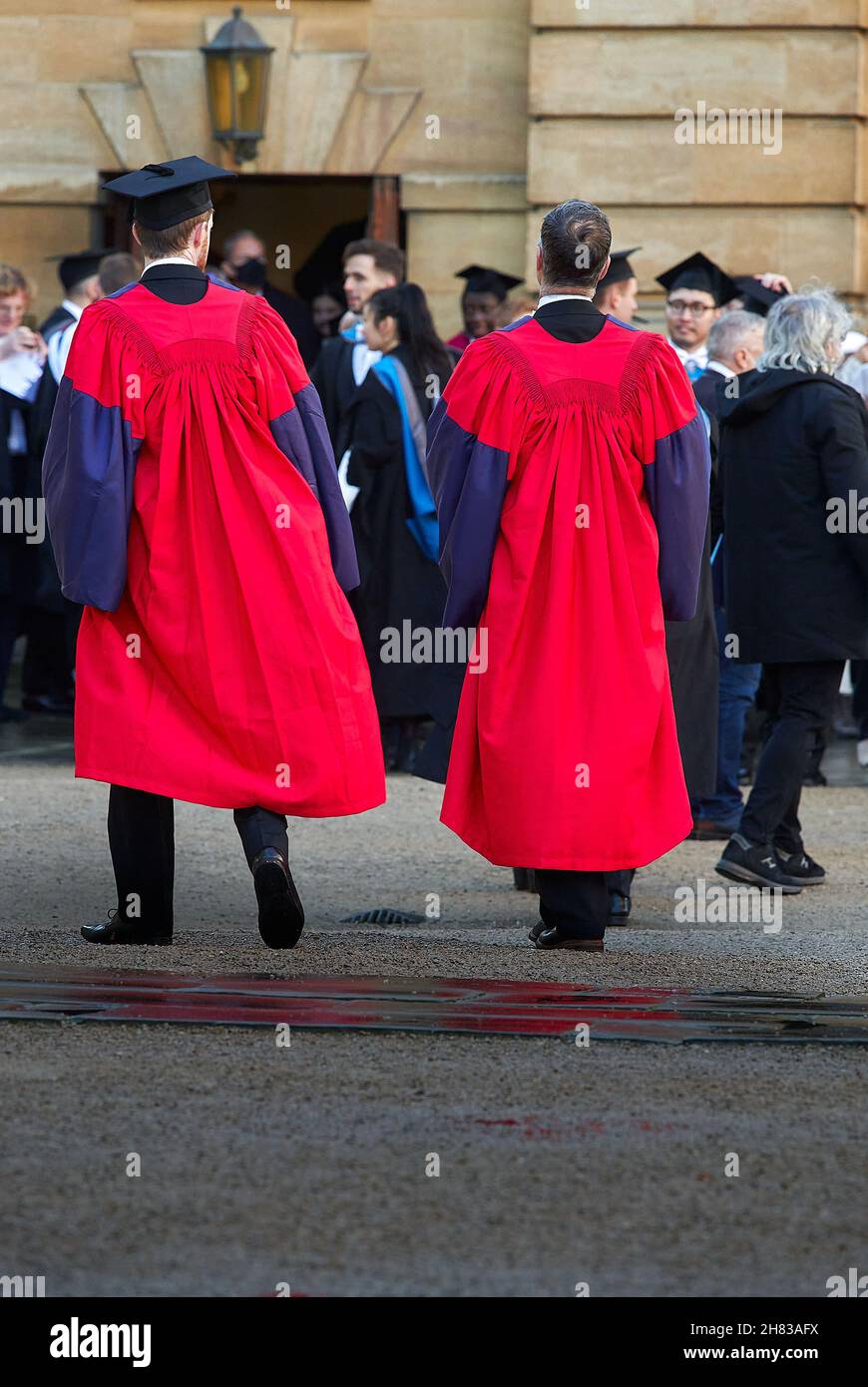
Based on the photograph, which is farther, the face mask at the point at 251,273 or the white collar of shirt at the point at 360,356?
the face mask at the point at 251,273

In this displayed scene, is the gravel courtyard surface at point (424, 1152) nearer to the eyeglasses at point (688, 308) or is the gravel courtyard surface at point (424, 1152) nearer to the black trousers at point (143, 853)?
the black trousers at point (143, 853)

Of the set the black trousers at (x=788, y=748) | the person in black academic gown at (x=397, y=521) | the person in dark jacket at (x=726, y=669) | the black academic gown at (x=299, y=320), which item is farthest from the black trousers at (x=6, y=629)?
the black trousers at (x=788, y=748)

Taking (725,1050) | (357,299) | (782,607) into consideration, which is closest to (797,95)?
(357,299)

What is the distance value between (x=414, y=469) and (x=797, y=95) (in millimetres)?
4599

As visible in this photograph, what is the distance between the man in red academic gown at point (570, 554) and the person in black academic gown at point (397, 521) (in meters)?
3.94

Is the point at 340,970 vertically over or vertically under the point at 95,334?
under

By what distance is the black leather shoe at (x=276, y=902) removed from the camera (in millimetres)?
5754

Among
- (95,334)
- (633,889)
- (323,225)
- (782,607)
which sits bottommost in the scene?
(633,889)

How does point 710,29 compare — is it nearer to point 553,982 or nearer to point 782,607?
point 782,607

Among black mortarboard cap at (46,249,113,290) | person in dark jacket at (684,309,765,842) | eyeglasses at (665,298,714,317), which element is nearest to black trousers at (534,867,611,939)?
person in dark jacket at (684,309,765,842)

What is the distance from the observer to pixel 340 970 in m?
5.52

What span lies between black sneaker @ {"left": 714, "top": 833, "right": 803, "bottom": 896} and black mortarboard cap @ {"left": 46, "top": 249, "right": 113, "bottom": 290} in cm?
566

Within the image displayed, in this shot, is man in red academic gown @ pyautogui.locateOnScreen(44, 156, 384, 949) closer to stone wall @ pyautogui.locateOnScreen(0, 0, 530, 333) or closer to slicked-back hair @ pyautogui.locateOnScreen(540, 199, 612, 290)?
slicked-back hair @ pyautogui.locateOnScreen(540, 199, 612, 290)

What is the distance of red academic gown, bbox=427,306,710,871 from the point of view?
6055 mm
